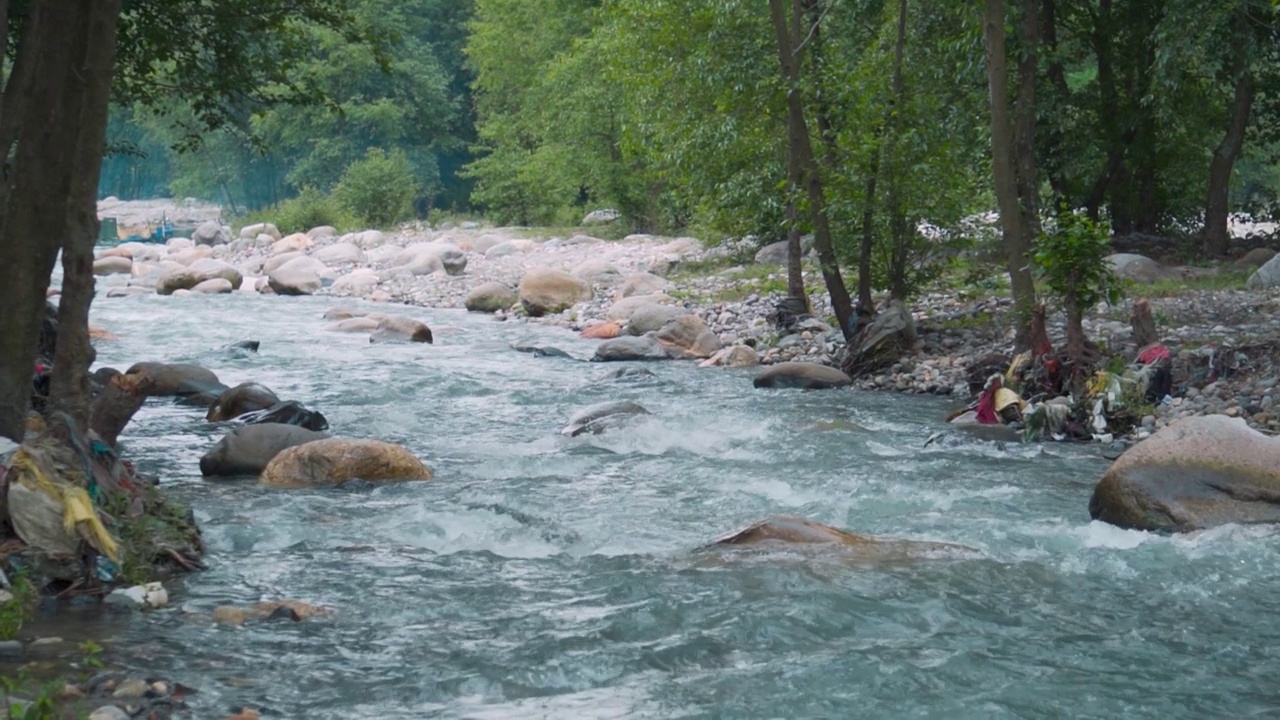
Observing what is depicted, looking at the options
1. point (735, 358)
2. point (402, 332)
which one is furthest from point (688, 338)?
point (402, 332)

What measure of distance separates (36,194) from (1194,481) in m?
A: 6.80

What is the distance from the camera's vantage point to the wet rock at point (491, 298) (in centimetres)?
2536

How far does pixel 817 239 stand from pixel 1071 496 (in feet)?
24.5

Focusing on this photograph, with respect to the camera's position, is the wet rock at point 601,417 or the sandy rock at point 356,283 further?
the sandy rock at point 356,283

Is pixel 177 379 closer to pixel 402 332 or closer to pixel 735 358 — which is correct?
pixel 402 332

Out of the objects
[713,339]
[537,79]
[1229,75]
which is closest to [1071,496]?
[713,339]

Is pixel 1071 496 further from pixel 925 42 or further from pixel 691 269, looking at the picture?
pixel 691 269

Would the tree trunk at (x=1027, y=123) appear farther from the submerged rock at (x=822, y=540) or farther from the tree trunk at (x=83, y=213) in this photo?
the tree trunk at (x=83, y=213)

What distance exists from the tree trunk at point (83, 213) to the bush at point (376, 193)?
3706cm

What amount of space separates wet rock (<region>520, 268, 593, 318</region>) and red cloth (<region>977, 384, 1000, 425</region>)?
12.7m

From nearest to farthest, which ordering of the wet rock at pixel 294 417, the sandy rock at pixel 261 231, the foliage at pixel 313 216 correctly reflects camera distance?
Answer: the wet rock at pixel 294 417
the sandy rock at pixel 261 231
the foliage at pixel 313 216

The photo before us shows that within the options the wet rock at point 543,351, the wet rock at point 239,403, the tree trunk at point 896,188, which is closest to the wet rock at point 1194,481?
the tree trunk at point 896,188

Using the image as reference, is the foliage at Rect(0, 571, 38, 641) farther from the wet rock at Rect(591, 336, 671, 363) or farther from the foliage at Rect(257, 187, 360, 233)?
the foliage at Rect(257, 187, 360, 233)

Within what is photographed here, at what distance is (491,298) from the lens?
25.5 meters
